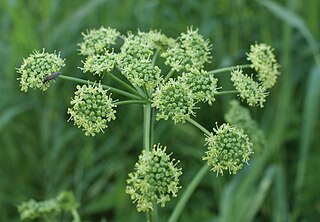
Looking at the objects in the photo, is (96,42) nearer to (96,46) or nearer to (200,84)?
(96,46)

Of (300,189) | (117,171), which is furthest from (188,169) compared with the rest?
(300,189)

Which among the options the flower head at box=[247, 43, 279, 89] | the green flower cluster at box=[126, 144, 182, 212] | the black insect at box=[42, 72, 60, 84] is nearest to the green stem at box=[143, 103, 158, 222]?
the green flower cluster at box=[126, 144, 182, 212]

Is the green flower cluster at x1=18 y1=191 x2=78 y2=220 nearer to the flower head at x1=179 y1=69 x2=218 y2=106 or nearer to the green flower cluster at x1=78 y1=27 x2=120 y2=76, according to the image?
the green flower cluster at x1=78 y1=27 x2=120 y2=76

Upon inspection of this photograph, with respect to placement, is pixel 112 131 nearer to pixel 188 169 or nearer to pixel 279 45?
pixel 188 169

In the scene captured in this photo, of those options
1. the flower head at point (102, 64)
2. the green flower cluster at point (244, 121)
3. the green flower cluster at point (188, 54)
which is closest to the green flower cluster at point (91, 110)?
the flower head at point (102, 64)

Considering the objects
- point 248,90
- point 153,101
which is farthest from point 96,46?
point 248,90

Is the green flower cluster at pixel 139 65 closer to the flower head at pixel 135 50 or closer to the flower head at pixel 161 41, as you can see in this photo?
the flower head at pixel 135 50
